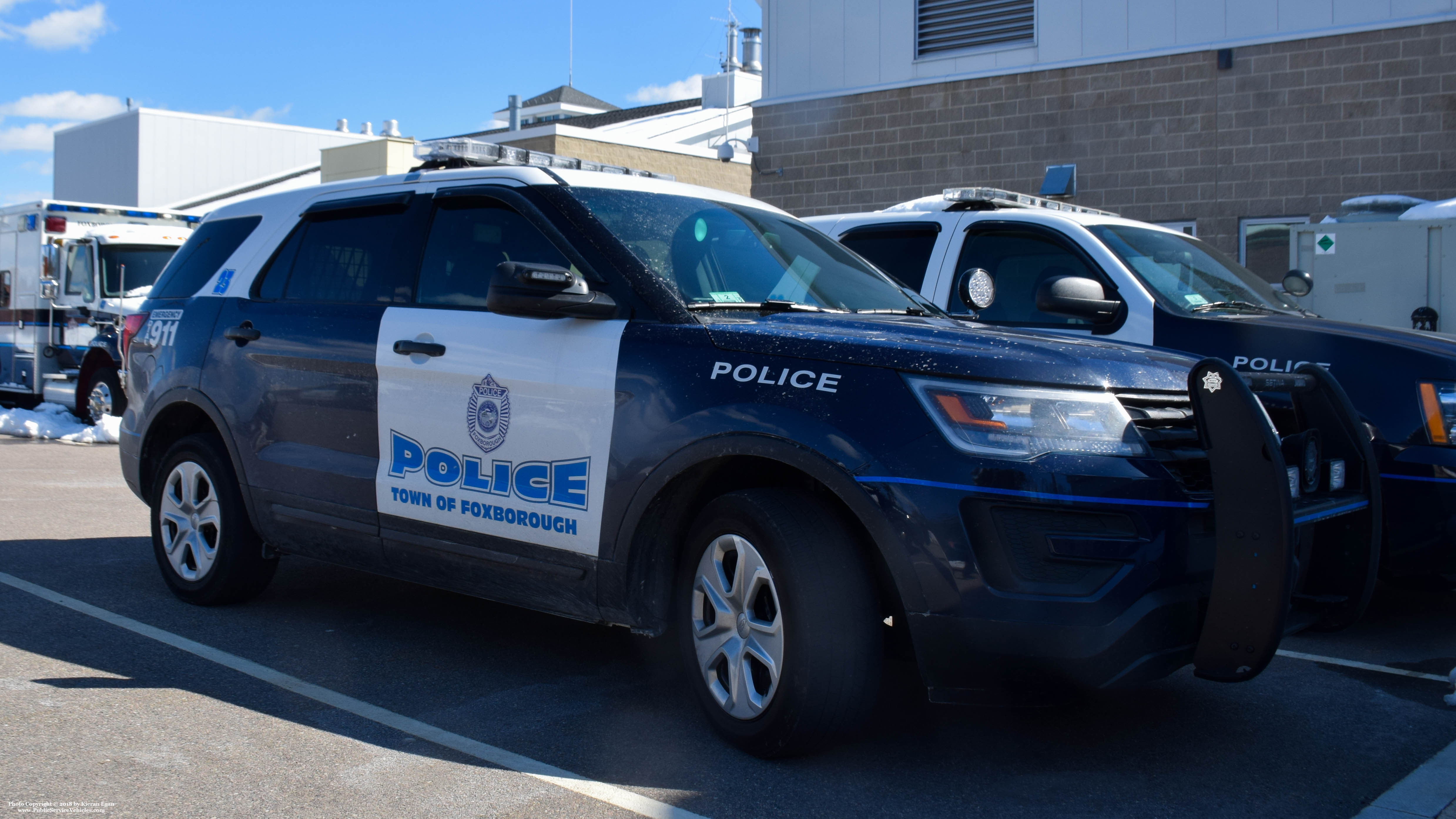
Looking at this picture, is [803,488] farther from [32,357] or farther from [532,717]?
[32,357]

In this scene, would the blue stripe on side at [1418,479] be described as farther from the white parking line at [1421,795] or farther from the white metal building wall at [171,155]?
the white metal building wall at [171,155]

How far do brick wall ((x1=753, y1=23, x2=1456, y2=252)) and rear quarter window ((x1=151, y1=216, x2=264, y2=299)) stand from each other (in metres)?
11.1

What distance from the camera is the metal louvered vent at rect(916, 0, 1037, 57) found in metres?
15.2

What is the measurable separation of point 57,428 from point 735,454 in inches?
526

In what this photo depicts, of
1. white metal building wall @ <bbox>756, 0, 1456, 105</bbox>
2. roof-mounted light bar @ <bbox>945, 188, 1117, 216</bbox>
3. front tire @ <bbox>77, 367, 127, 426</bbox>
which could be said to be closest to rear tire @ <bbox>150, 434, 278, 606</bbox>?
roof-mounted light bar @ <bbox>945, 188, 1117, 216</bbox>

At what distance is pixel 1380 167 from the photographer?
42.6ft

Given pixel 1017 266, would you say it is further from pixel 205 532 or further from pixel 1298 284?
pixel 205 532

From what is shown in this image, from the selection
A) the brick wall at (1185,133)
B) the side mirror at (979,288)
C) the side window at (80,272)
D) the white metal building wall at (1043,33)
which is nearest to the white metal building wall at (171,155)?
the side window at (80,272)

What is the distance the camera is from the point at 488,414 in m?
4.30

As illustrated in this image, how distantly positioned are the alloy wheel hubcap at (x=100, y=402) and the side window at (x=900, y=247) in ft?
35.9

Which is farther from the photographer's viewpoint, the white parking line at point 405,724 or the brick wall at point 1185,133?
the brick wall at point 1185,133

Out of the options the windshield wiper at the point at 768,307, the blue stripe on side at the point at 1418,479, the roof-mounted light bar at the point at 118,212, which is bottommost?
the blue stripe on side at the point at 1418,479

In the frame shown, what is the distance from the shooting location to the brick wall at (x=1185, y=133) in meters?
12.8

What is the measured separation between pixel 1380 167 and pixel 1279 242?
121 centimetres
